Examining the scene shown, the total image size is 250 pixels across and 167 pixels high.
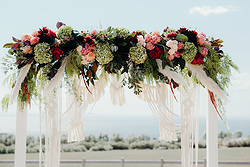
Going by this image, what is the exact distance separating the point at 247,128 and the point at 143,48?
7435 millimetres

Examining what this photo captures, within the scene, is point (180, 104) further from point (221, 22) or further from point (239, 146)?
point (239, 146)

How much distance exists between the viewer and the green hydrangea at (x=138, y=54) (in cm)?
186

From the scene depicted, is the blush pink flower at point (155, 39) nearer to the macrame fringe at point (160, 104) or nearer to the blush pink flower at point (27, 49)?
the macrame fringe at point (160, 104)

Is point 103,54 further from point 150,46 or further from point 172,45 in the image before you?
point 172,45

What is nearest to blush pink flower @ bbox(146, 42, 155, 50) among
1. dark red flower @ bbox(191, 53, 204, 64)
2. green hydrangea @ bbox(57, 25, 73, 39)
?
dark red flower @ bbox(191, 53, 204, 64)

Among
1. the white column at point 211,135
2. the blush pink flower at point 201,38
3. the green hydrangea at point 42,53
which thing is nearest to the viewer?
the green hydrangea at point 42,53

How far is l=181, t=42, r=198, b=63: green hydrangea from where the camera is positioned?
6.21ft

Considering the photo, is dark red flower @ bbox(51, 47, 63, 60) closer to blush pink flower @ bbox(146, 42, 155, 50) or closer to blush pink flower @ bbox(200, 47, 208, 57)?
blush pink flower @ bbox(146, 42, 155, 50)

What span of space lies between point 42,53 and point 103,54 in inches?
20.9

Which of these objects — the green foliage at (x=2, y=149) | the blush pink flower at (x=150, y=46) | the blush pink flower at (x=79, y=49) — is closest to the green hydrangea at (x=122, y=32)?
the blush pink flower at (x=150, y=46)

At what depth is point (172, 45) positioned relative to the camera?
1.87 m

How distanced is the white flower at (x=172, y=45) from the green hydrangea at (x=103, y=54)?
52cm

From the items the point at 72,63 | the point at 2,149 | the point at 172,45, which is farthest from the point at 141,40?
the point at 2,149

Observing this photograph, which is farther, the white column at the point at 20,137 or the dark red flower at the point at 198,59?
the white column at the point at 20,137
